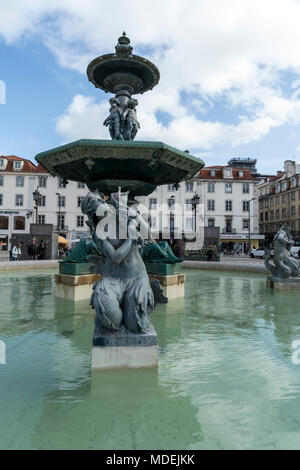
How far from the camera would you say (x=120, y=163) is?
20.8 ft

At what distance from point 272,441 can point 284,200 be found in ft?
188

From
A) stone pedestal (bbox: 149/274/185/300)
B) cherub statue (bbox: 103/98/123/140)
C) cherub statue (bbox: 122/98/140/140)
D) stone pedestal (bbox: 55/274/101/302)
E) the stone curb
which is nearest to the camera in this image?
stone pedestal (bbox: 55/274/101/302)

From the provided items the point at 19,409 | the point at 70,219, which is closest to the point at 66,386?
the point at 19,409

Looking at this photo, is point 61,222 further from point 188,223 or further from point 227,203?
point 227,203

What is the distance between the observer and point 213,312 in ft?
18.0

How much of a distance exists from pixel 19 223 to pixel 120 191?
4607 centimetres

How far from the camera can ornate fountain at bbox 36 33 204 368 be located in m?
2.77

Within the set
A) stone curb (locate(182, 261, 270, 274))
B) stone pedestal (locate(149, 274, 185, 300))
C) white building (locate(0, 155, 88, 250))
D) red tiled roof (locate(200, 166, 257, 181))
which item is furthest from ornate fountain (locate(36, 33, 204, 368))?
red tiled roof (locate(200, 166, 257, 181))

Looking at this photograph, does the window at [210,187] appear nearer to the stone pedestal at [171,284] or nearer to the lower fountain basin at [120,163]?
the lower fountain basin at [120,163]

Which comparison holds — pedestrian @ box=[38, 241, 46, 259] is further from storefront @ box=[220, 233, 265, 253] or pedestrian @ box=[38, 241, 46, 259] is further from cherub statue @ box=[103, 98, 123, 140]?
storefront @ box=[220, 233, 265, 253]

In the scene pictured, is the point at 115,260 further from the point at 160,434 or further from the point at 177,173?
the point at 177,173

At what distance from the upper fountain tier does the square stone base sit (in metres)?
7.30

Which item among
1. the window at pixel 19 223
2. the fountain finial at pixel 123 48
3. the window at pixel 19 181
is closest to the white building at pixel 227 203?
the window at pixel 19 223

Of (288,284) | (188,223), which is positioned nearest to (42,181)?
(188,223)
